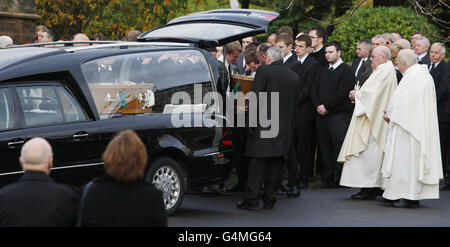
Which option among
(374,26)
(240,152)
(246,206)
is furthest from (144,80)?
(374,26)

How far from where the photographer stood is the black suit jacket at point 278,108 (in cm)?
1077

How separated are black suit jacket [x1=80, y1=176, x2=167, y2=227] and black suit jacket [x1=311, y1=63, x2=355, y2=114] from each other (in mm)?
7779

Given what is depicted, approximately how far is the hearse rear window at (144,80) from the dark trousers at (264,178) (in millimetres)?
1012

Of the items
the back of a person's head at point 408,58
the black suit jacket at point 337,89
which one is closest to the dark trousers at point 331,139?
the black suit jacket at point 337,89

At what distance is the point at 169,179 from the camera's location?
1012cm

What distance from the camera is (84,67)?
955cm

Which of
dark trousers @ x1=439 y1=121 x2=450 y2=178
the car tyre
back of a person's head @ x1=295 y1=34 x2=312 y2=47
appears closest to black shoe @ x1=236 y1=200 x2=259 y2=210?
the car tyre

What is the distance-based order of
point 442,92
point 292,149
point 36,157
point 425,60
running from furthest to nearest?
point 425,60 < point 442,92 < point 292,149 < point 36,157

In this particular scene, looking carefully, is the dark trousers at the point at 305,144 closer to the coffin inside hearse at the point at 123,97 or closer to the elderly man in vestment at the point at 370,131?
the elderly man in vestment at the point at 370,131

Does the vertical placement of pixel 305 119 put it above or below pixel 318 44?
below

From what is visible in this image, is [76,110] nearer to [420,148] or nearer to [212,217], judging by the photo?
[212,217]

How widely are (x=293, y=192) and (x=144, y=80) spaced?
318 cm

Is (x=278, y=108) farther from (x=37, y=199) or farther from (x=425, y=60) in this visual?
(x=37, y=199)
